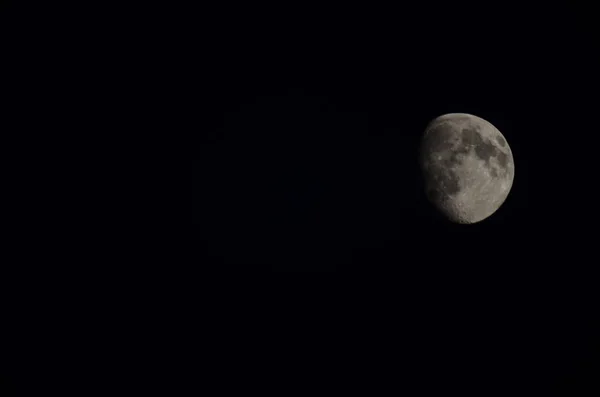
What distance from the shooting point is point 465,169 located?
363 cm

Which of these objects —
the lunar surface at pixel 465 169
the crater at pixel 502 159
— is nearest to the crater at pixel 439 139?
the lunar surface at pixel 465 169

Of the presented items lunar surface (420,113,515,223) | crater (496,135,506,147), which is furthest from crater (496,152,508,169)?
crater (496,135,506,147)

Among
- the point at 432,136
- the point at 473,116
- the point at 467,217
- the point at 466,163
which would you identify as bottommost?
the point at 467,217

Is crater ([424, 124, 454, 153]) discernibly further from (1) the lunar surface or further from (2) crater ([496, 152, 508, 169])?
(2) crater ([496, 152, 508, 169])

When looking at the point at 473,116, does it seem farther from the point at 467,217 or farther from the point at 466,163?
the point at 467,217

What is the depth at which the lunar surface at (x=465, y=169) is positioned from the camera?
3.64 m

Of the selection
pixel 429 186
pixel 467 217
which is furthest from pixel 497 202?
pixel 429 186

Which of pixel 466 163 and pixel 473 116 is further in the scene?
pixel 473 116

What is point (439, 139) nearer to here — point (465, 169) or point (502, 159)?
point (465, 169)

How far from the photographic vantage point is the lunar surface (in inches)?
143

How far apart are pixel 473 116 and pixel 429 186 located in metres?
0.86

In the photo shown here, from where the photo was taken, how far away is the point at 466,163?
11.9ft

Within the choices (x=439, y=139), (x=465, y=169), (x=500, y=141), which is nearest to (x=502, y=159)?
(x=500, y=141)

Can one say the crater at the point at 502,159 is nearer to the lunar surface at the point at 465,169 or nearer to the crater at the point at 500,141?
the lunar surface at the point at 465,169
